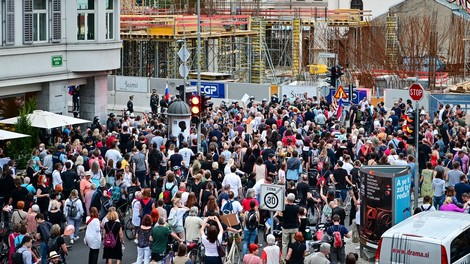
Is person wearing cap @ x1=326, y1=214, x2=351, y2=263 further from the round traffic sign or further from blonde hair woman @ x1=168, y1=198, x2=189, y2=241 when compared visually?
blonde hair woman @ x1=168, y1=198, x2=189, y2=241

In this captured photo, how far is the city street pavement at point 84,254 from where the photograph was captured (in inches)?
856

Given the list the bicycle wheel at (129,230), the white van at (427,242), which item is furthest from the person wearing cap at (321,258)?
the bicycle wheel at (129,230)

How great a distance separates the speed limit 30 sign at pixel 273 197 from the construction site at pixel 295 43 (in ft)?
108

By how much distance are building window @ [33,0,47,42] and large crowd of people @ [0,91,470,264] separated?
13.5ft

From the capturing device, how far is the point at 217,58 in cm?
6894

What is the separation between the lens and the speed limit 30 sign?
766 inches

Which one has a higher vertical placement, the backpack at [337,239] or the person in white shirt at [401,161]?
the person in white shirt at [401,161]

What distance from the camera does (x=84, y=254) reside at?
2230 centimetres

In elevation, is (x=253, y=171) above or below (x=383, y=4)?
below

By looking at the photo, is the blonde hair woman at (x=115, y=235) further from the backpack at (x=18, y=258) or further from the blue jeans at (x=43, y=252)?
the backpack at (x=18, y=258)

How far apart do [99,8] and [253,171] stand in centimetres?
1505

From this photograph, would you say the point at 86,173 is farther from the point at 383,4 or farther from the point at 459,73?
the point at 383,4

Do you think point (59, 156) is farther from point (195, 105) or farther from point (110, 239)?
point (110, 239)

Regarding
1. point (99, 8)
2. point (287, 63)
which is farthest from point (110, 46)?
point (287, 63)
